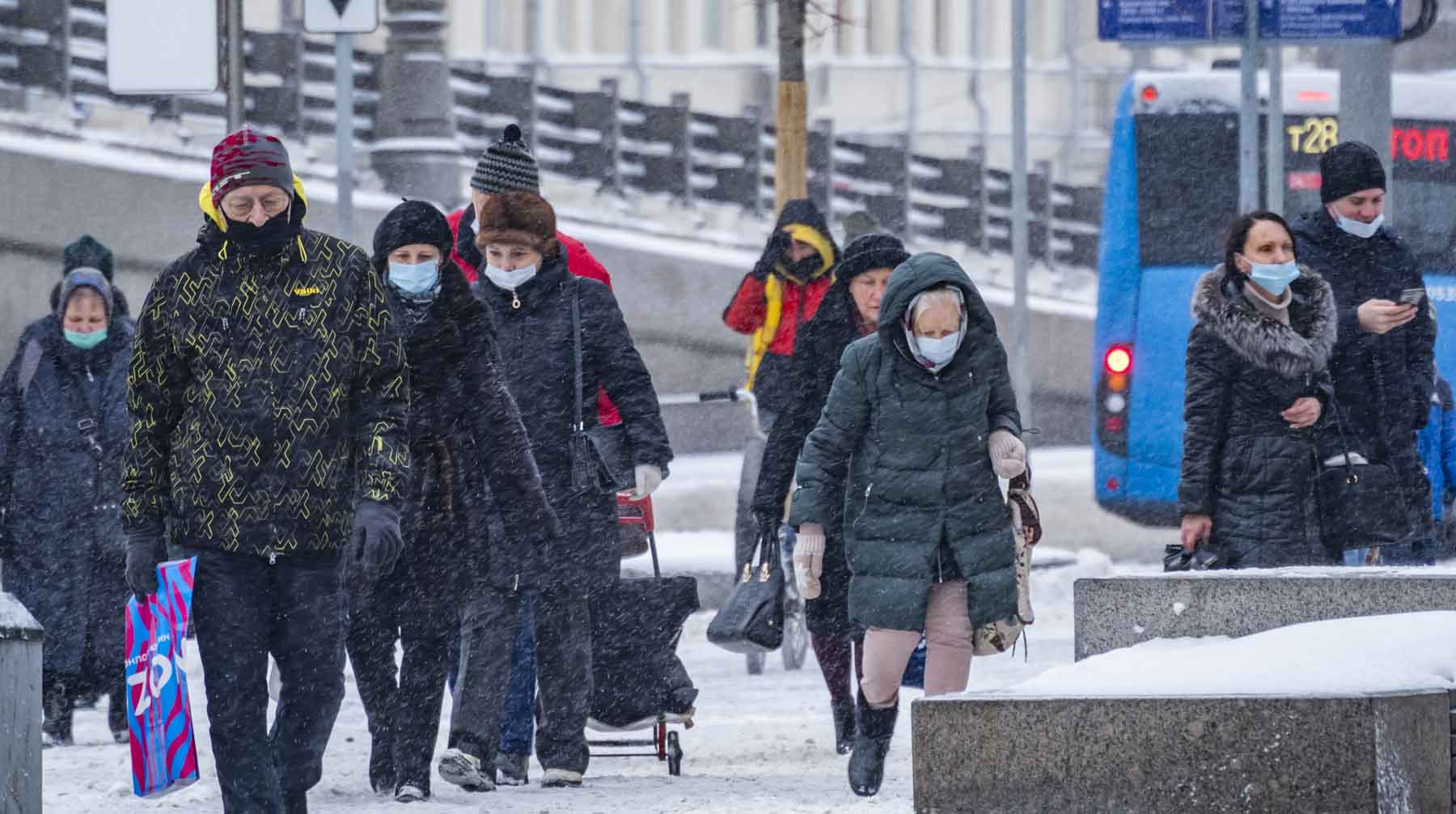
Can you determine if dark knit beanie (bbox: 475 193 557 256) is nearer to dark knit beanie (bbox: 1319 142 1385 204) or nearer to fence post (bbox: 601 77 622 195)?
dark knit beanie (bbox: 1319 142 1385 204)

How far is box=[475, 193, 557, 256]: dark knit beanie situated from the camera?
8.95 metres

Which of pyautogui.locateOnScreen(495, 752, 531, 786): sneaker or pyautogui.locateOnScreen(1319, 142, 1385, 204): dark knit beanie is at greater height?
pyautogui.locateOnScreen(1319, 142, 1385, 204): dark knit beanie

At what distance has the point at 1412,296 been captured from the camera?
9148mm

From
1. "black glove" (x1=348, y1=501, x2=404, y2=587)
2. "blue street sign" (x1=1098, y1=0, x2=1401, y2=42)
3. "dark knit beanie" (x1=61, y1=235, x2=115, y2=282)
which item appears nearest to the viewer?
"black glove" (x1=348, y1=501, x2=404, y2=587)

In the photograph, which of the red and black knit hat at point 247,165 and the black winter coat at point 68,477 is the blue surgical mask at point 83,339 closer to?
the black winter coat at point 68,477

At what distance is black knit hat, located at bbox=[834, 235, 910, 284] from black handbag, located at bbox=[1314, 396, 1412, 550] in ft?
4.81

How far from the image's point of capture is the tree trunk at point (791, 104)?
16766 millimetres

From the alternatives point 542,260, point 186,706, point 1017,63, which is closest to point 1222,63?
point 1017,63

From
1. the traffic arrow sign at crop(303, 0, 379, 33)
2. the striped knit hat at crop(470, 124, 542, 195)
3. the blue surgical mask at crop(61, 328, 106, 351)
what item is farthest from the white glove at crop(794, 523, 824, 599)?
the traffic arrow sign at crop(303, 0, 379, 33)

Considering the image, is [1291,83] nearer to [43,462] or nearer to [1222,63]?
[1222,63]

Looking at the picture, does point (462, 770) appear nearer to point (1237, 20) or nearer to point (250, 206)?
point (250, 206)

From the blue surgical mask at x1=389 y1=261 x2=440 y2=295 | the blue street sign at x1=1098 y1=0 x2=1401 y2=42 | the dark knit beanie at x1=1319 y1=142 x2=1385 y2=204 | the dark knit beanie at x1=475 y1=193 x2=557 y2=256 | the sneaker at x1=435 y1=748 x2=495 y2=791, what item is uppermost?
the blue street sign at x1=1098 y1=0 x2=1401 y2=42

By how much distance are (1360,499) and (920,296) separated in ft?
4.94

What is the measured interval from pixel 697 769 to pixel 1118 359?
8004 mm
